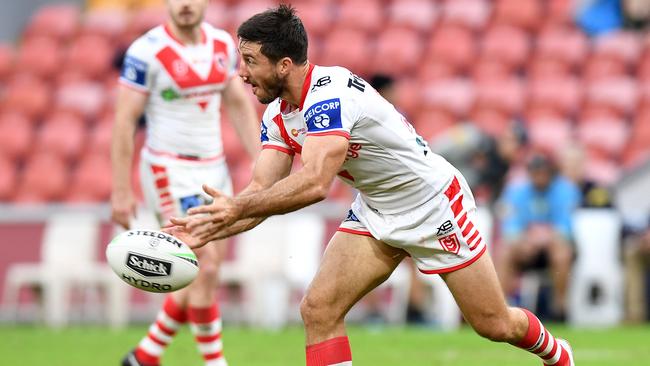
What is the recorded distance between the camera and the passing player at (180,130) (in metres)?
7.88

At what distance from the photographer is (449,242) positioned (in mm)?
6262

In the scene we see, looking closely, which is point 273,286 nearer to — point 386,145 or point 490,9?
point 490,9

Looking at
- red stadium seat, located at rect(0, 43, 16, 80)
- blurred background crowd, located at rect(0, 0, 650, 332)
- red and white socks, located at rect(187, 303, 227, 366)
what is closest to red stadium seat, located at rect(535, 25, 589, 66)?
blurred background crowd, located at rect(0, 0, 650, 332)

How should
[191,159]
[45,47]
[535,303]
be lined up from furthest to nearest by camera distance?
[45,47], [535,303], [191,159]

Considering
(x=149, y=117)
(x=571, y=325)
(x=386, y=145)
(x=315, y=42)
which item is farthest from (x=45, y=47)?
(x=386, y=145)

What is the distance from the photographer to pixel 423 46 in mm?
17531

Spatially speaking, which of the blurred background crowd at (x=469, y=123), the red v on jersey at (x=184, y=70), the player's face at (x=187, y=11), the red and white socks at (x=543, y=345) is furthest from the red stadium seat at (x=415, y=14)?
the red and white socks at (x=543, y=345)

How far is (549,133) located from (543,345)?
9.10 m

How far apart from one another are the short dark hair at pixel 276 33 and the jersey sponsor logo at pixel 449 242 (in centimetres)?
115

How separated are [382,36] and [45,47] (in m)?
5.08

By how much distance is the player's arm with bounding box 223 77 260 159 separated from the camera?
26.7 ft

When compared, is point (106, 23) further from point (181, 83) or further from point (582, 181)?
point (181, 83)

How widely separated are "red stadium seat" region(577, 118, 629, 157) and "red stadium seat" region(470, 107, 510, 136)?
3.06 ft

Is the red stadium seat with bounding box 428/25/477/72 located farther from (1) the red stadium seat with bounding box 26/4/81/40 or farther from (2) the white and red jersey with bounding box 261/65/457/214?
(2) the white and red jersey with bounding box 261/65/457/214
